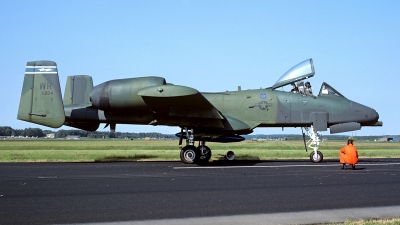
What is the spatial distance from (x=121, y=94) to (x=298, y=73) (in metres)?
8.14

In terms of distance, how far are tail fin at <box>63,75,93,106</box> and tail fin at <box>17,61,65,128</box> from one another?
2957mm

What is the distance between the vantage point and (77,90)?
811 inches

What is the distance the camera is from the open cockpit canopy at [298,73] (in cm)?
1928

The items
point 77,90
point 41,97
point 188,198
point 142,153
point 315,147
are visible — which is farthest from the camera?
point 142,153

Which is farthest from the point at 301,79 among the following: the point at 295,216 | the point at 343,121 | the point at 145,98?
the point at 295,216

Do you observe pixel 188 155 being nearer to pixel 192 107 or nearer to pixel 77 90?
pixel 192 107

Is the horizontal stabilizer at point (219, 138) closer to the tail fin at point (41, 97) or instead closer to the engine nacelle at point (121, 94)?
the engine nacelle at point (121, 94)

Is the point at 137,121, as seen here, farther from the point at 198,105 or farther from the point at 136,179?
the point at 136,179

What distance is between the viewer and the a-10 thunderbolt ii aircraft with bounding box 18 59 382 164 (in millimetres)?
16750

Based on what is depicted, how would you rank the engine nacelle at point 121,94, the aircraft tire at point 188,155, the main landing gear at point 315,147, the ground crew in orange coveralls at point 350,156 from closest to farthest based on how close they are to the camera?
the ground crew in orange coveralls at point 350,156 < the engine nacelle at point 121,94 < the aircraft tire at point 188,155 < the main landing gear at point 315,147

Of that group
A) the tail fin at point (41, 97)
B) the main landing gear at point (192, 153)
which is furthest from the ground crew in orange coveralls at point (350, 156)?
the tail fin at point (41, 97)

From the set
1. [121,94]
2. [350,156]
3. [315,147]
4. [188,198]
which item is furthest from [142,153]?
[188,198]

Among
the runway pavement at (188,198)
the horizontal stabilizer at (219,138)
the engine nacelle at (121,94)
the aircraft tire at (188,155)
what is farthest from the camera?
the horizontal stabilizer at (219,138)

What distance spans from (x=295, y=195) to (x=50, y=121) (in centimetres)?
1191
